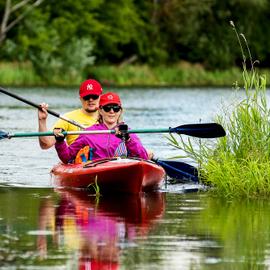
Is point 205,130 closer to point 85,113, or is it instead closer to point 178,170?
point 178,170

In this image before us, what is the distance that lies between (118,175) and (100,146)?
2.68 feet

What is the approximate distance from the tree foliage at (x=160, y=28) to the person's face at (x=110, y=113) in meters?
55.5

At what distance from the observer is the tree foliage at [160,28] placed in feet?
251

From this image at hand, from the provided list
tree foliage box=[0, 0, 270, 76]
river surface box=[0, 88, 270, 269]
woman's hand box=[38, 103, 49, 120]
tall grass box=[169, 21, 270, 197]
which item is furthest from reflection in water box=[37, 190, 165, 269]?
tree foliage box=[0, 0, 270, 76]

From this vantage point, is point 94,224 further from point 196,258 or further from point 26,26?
point 26,26

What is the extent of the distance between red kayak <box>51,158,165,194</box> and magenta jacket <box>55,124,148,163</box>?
22 centimetres

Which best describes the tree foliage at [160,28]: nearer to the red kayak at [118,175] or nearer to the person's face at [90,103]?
the person's face at [90,103]

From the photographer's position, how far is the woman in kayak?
16062 mm

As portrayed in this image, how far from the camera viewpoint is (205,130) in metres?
16.2

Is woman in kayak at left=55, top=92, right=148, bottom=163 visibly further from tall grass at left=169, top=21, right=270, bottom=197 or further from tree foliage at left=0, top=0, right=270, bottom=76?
tree foliage at left=0, top=0, right=270, bottom=76

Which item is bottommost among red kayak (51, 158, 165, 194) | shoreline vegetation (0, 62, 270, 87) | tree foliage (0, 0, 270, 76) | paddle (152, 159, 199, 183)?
red kayak (51, 158, 165, 194)

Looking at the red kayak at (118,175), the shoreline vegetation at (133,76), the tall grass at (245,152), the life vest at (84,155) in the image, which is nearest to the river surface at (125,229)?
the red kayak at (118,175)

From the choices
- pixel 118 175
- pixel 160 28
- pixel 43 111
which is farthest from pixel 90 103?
pixel 160 28

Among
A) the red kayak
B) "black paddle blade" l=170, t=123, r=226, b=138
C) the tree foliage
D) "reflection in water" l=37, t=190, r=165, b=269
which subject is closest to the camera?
"reflection in water" l=37, t=190, r=165, b=269
